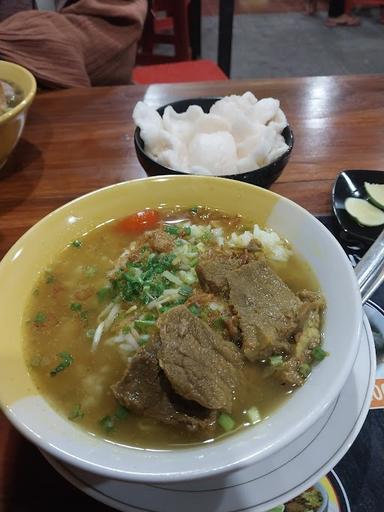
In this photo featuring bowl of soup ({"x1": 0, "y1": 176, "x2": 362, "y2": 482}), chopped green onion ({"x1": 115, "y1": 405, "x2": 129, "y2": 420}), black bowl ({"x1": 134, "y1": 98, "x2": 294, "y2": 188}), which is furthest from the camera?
black bowl ({"x1": 134, "y1": 98, "x2": 294, "y2": 188})

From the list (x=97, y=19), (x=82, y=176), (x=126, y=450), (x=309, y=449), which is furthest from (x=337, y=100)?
(x=126, y=450)

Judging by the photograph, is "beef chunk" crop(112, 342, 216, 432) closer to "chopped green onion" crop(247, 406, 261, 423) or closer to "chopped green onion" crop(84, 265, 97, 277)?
"chopped green onion" crop(247, 406, 261, 423)

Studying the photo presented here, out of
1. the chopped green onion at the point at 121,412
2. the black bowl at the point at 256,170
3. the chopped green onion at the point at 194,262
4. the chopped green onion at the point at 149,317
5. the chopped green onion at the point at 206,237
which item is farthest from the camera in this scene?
the black bowl at the point at 256,170

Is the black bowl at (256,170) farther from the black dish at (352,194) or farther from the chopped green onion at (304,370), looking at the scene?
the chopped green onion at (304,370)

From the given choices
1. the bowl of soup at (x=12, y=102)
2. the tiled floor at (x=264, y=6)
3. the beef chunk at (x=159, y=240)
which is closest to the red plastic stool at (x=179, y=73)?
the bowl of soup at (x=12, y=102)

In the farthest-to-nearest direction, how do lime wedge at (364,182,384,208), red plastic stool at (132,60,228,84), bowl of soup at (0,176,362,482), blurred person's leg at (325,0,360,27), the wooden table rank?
blurred person's leg at (325,0,360,27)
red plastic stool at (132,60,228,84)
the wooden table
lime wedge at (364,182,384,208)
bowl of soup at (0,176,362,482)

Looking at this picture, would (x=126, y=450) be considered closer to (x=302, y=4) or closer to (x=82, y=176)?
(x=82, y=176)

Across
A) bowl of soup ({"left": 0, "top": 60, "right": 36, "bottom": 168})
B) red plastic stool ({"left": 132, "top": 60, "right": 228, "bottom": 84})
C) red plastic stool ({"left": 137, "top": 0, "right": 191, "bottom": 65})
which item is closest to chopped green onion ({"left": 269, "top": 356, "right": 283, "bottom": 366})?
bowl of soup ({"left": 0, "top": 60, "right": 36, "bottom": 168})

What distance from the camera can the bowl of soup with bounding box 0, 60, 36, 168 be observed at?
1916 millimetres

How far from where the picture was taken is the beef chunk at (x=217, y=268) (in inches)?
48.4

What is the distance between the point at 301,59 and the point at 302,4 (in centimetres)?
282

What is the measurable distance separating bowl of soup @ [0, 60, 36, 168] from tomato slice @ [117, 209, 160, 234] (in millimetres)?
759

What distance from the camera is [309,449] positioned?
1052 mm

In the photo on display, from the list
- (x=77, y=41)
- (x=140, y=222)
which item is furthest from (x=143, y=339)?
(x=77, y=41)
